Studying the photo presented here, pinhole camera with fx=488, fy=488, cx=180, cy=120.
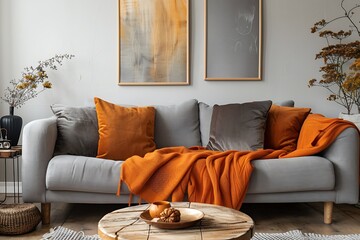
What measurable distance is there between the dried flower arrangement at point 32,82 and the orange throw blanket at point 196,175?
4.74 ft

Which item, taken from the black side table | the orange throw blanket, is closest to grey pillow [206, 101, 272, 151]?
the orange throw blanket

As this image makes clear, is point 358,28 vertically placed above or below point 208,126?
above

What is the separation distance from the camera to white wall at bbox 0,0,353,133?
4332 millimetres

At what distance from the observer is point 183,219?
83.7 inches

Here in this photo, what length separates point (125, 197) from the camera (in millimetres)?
3262

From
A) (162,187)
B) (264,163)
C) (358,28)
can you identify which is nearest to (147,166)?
(162,187)

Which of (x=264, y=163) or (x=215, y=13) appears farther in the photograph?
(x=215, y=13)

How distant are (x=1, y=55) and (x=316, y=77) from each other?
2824 mm

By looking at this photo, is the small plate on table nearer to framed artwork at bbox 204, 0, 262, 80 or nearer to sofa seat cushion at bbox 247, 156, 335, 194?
sofa seat cushion at bbox 247, 156, 335, 194

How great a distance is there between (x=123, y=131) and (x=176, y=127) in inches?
19.9

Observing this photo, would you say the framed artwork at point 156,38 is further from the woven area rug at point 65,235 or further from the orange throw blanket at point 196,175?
the woven area rug at point 65,235

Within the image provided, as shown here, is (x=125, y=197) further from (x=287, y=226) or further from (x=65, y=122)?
(x=287, y=226)

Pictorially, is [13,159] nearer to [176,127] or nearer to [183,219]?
[176,127]

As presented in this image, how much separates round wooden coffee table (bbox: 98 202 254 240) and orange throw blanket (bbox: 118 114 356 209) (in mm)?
895
